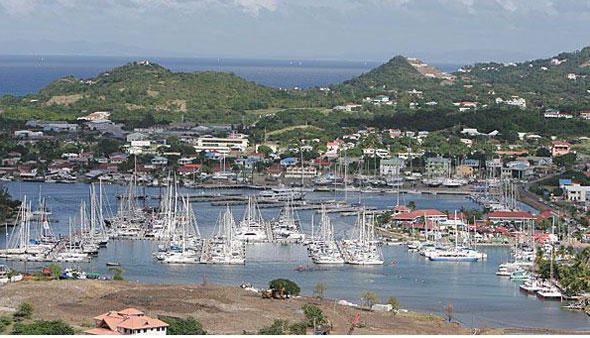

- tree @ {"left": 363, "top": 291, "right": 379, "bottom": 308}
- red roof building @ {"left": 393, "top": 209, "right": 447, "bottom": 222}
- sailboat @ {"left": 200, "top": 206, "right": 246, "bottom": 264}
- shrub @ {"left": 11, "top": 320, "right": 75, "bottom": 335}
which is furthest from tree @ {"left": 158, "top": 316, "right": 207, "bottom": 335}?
red roof building @ {"left": 393, "top": 209, "right": 447, "bottom": 222}

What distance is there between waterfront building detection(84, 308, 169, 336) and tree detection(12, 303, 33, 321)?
1625mm

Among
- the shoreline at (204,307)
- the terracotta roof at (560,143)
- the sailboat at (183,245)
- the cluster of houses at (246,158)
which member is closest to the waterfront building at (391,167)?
the cluster of houses at (246,158)

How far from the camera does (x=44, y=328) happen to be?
20984 mm

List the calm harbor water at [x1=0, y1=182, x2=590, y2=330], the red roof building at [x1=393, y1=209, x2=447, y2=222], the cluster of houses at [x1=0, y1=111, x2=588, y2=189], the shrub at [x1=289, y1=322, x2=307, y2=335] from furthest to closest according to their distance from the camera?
the cluster of houses at [x1=0, y1=111, x2=588, y2=189] → the red roof building at [x1=393, y1=209, x2=447, y2=222] → the calm harbor water at [x1=0, y1=182, x2=590, y2=330] → the shrub at [x1=289, y1=322, x2=307, y2=335]

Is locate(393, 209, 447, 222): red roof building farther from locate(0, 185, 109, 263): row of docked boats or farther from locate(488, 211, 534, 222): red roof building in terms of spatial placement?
locate(0, 185, 109, 263): row of docked boats

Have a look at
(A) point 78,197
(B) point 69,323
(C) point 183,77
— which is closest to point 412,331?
(B) point 69,323

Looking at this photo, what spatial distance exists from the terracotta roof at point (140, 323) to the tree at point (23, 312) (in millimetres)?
2571

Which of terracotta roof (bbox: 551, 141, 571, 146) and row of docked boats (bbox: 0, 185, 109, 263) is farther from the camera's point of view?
terracotta roof (bbox: 551, 141, 571, 146)

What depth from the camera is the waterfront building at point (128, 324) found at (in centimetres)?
2056

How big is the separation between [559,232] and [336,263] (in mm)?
7913

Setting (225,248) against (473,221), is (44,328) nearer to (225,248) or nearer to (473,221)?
(225,248)

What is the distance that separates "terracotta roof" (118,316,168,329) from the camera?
20.7m

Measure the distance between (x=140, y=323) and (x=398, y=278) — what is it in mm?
9972

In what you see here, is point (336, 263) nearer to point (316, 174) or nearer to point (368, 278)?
point (368, 278)
